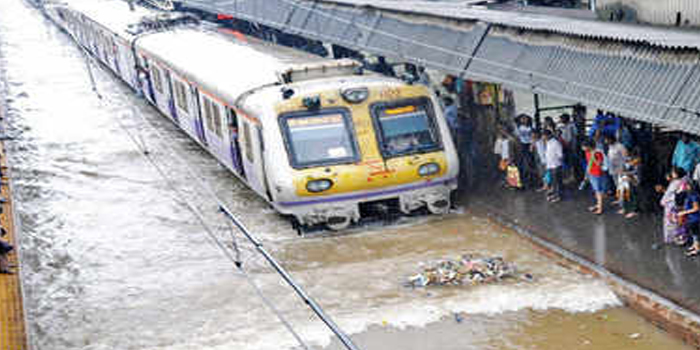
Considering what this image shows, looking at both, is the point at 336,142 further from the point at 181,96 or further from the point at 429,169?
the point at 181,96

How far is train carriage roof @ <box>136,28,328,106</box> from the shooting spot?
59.8 feet

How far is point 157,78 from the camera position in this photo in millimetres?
26625

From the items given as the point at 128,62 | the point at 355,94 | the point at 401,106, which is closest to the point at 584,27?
the point at 401,106

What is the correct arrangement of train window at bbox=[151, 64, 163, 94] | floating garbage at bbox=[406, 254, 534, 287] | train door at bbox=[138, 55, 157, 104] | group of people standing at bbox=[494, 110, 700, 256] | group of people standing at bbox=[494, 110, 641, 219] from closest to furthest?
group of people standing at bbox=[494, 110, 700, 256]
floating garbage at bbox=[406, 254, 534, 287]
group of people standing at bbox=[494, 110, 641, 219]
train window at bbox=[151, 64, 163, 94]
train door at bbox=[138, 55, 157, 104]

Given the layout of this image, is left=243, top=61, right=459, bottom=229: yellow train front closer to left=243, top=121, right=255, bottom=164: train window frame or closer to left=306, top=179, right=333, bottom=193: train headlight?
left=306, top=179, right=333, bottom=193: train headlight

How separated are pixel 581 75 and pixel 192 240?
274 inches

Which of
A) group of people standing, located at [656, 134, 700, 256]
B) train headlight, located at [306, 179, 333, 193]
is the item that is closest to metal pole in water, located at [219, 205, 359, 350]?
group of people standing, located at [656, 134, 700, 256]

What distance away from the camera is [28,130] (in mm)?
29766

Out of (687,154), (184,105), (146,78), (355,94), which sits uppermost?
(355,94)

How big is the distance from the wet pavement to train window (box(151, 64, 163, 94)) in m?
11.4

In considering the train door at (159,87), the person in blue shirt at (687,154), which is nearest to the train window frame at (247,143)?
the person in blue shirt at (687,154)

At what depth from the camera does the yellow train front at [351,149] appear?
15688 mm

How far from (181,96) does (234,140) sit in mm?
5694

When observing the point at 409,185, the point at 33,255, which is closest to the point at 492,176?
the point at 409,185
